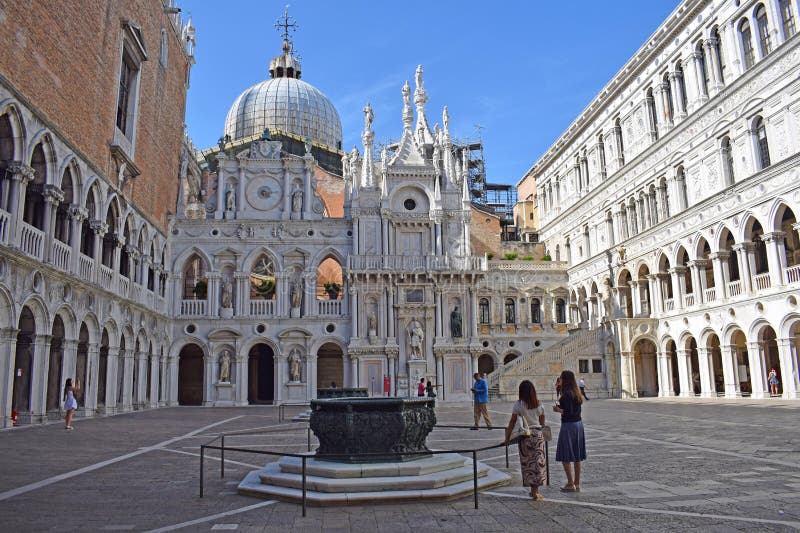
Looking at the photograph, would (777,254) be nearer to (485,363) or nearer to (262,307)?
(485,363)

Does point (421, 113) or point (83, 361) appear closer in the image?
point (83, 361)

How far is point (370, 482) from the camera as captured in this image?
27.3 feet

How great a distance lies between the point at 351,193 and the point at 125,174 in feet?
46.1

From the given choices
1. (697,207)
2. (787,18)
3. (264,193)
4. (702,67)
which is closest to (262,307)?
(264,193)

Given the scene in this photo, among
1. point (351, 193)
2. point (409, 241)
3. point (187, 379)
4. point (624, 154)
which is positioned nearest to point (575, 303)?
point (624, 154)

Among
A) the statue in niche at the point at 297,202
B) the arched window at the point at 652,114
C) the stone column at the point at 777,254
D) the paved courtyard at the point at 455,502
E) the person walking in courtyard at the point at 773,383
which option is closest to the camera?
the paved courtyard at the point at 455,502

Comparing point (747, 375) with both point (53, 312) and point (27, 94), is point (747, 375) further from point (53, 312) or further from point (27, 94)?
point (27, 94)

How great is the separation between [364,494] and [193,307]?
1211 inches

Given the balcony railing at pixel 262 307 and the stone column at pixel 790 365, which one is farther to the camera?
the balcony railing at pixel 262 307

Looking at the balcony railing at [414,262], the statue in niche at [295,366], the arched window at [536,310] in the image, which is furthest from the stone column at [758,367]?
the statue in niche at [295,366]

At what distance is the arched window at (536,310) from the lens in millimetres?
45406

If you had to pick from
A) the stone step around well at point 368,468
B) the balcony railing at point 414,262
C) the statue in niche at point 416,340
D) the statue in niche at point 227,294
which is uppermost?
the balcony railing at point 414,262

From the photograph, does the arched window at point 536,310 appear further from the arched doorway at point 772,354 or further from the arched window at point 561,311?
the arched doorway at point 772,354

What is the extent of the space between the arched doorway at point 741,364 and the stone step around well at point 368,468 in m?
26.0
